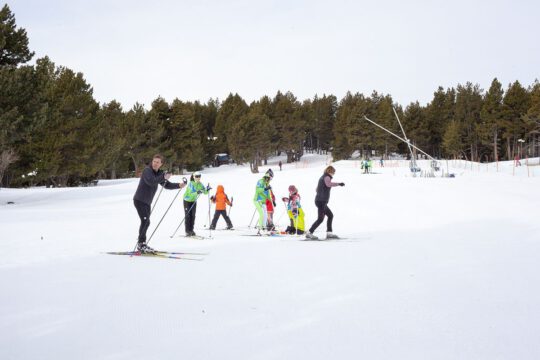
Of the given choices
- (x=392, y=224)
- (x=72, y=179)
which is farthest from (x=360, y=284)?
(x=72, y=179)

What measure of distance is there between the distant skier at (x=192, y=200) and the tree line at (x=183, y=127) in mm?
13410

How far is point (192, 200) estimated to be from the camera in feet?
38.4

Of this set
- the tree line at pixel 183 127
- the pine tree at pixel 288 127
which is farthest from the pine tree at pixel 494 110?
the pine tree at pixel 288 127

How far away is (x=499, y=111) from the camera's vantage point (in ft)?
219

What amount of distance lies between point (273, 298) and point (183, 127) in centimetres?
5510

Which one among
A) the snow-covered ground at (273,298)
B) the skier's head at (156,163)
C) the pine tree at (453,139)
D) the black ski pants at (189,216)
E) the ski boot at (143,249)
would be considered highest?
the pine tree at (453,139)

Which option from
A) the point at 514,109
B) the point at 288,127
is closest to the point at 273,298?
the point at 288,127

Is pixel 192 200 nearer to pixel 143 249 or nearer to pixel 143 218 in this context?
pixel 143 218

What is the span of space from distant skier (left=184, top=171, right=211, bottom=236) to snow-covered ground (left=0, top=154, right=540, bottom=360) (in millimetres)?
792

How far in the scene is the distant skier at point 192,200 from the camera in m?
11.3

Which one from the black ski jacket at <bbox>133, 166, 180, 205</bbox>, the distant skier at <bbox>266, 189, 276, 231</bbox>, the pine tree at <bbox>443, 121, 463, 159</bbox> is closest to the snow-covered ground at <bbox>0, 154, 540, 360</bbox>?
the black ski jacket at <bbox>133, 166, 180, 205</bbox>

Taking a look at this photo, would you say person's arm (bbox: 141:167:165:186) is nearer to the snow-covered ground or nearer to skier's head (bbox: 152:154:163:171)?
skier's head (bbox: 152:154:163:171)

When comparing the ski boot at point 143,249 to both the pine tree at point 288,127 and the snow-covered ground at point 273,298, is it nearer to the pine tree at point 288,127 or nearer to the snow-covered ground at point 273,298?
the snow-covered ground at point 273,298

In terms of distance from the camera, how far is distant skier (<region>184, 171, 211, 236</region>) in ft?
37.2
